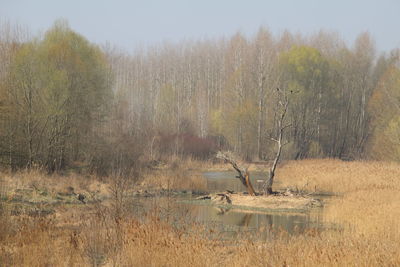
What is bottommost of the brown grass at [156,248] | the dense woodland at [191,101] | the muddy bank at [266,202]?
the muddy bank at [266,202]

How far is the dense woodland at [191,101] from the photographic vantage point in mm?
25438

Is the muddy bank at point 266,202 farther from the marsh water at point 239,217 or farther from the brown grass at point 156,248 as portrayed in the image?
the brown grass at point 156,248

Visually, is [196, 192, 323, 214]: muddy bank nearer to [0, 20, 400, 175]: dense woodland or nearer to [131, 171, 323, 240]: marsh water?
[131, 171, 323, 240]: marsh water

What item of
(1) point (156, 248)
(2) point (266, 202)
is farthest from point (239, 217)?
(1) point (156, 248)

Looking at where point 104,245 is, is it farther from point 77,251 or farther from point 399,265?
point 399,265

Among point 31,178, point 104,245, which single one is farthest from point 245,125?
point 104,245

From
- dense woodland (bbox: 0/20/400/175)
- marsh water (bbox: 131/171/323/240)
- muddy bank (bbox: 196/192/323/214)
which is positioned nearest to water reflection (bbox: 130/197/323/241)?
marsh water (bbox: 131/171/323/240)

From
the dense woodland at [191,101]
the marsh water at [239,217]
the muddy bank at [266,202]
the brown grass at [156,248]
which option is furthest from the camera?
the dense woodland at [191,101]

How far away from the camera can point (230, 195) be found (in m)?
22.2

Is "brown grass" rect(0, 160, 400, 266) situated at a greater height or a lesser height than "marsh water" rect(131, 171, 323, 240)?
greater

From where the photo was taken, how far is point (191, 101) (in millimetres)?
60031

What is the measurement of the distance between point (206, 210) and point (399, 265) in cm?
1184

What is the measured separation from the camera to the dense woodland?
25438mm

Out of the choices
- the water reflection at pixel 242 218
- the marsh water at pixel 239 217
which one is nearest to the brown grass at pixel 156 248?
the marsh water at pixel 239 217
